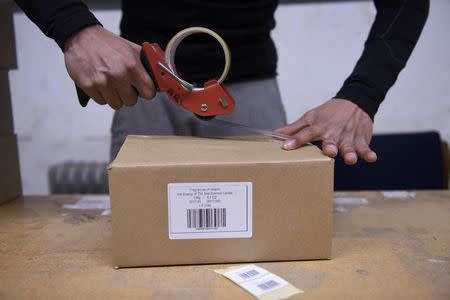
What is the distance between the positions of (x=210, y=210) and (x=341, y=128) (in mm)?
269

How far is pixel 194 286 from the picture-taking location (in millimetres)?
496

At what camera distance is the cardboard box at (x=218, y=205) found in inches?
20.0

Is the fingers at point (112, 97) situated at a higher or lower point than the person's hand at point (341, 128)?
higher

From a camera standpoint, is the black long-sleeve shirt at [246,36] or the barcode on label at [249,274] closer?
the barcode on label at [249,274]

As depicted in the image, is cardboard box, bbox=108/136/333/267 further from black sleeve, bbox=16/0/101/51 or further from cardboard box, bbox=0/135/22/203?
cardboard box, bbox=0/135/22/203

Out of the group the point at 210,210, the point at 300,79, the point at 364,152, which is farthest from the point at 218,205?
the point at 300,79

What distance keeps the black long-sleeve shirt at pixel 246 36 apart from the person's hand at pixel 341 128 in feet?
0.08

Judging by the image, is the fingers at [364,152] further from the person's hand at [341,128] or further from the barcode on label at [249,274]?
the barcode on label at [249,274]

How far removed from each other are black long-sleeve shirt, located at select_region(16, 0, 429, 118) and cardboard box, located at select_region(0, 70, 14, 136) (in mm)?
259

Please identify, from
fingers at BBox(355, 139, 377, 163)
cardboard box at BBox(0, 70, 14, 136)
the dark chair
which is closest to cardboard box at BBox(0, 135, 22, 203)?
cardboard box at BBox(0, 70, 14, 136)

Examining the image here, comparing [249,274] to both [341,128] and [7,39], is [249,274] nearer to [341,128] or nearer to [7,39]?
[341,128]

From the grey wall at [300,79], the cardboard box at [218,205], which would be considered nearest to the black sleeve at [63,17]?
the cardboard box at [218,205]

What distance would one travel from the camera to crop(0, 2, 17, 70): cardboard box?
0.84m

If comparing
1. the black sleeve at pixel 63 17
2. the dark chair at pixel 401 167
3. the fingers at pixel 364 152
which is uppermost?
the black sleeve at pixel 63 17
